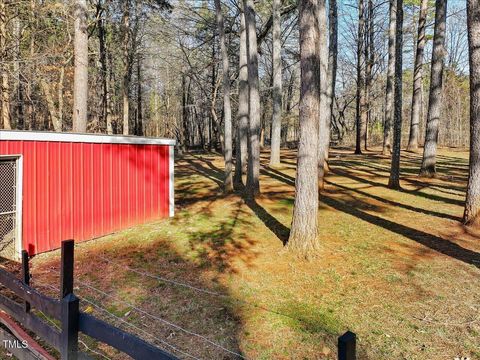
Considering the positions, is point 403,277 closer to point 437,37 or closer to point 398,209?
point 398,209

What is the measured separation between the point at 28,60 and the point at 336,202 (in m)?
8.95

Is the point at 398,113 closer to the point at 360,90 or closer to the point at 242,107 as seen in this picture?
the point at 242,107

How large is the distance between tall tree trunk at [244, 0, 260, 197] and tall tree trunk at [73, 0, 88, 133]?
4924mm

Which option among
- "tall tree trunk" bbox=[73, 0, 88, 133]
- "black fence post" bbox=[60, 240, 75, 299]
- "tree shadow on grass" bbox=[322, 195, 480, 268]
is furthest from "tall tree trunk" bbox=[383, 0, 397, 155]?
"black fence post" bbox=[60, 240, 75, 299]

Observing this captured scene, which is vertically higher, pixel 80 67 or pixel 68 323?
pixel 80 67

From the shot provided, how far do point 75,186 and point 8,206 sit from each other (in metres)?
1.29

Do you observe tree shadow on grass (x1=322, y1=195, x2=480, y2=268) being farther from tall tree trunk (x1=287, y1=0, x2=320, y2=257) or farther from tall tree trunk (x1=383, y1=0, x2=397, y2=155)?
tall tree trunk (x1=383, y1=0, x2=397, y2=155)

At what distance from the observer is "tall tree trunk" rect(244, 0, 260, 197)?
1098 centimetres

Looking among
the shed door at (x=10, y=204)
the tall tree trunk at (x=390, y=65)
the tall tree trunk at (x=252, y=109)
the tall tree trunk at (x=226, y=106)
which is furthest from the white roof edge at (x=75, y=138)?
the tall tree trunk at (x=390, y=65)

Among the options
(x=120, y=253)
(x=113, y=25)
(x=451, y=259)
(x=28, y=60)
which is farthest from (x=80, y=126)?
(x=113, y=25)

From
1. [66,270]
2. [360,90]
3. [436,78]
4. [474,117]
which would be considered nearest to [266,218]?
[474,117]

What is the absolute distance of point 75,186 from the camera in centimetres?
743

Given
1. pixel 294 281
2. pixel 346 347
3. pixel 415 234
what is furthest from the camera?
pixel 415 234

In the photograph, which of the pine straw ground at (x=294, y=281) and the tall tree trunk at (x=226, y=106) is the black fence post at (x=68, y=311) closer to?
the pine straw ground at (x=294, y=281)
